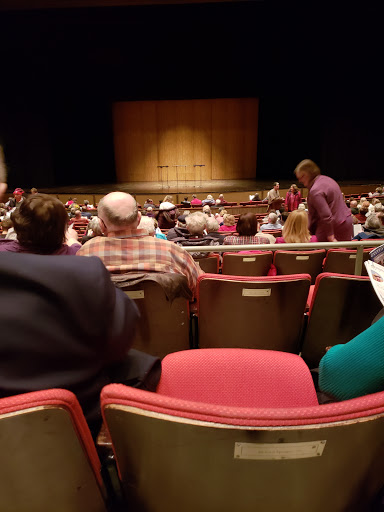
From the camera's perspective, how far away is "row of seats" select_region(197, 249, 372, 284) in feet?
8.40

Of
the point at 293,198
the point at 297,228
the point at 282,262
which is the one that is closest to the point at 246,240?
the point at 297,228

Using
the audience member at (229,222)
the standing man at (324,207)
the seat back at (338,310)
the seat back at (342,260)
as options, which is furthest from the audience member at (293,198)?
A: the seat back at (338,310)

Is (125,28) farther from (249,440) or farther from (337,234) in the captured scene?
(249,440)

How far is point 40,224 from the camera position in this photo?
160 cm

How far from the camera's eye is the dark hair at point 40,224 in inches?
62.7

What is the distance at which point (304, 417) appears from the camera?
615 mm

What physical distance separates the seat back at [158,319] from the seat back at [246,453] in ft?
2.87

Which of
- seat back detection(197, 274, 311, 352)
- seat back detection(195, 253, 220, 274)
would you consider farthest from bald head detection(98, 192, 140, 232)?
seat back detection(195, 253, 220, 274)

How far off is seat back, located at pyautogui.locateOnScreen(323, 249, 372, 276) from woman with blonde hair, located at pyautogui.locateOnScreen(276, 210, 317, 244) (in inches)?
16.7

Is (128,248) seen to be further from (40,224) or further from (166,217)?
(166,217)

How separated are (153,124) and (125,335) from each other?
17846mm

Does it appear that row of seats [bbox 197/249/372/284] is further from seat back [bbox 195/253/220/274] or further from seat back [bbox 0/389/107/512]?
seat back [bbox 0/389/107/512]

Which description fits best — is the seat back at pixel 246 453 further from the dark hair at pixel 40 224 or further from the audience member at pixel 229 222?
the audience member at pixel 229 222

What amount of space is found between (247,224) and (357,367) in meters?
2.40
